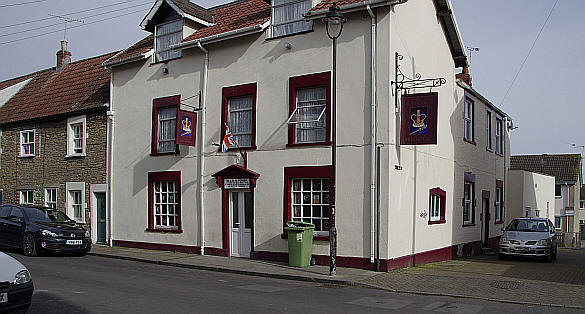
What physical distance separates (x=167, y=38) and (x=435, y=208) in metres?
11.2

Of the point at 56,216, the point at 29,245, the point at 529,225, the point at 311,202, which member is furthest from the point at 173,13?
the point at 529,225

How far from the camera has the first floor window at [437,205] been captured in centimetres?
1788

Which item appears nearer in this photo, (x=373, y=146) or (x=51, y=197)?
(x=373, y=146)

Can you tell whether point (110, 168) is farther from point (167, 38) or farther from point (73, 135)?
point (167, 38)

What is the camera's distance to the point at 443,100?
19469 millimetres

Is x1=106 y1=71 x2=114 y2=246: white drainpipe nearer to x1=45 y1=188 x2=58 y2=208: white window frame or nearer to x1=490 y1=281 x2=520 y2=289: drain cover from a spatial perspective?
x1=45 y1=188 x2=58 y2=208: white window frame

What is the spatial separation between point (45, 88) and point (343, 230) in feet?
59.1

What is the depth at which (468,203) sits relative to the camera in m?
22.2

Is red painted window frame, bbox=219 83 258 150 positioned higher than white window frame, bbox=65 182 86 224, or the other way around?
red painted window frame, bbox=219 83 258 150

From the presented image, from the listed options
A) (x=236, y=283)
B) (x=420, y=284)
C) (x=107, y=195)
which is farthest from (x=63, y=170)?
(x=420, y=284)

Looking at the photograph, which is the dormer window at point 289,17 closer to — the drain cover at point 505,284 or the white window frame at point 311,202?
the white window frame at point 311,202

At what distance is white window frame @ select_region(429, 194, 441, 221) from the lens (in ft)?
59.2

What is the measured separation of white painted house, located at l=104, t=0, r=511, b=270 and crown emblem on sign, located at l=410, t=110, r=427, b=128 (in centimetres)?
3

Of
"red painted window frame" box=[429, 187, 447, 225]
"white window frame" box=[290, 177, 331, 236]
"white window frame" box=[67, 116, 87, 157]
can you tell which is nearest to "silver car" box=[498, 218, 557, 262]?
"red painted window frame" box=[429, 187, 447, 225]
